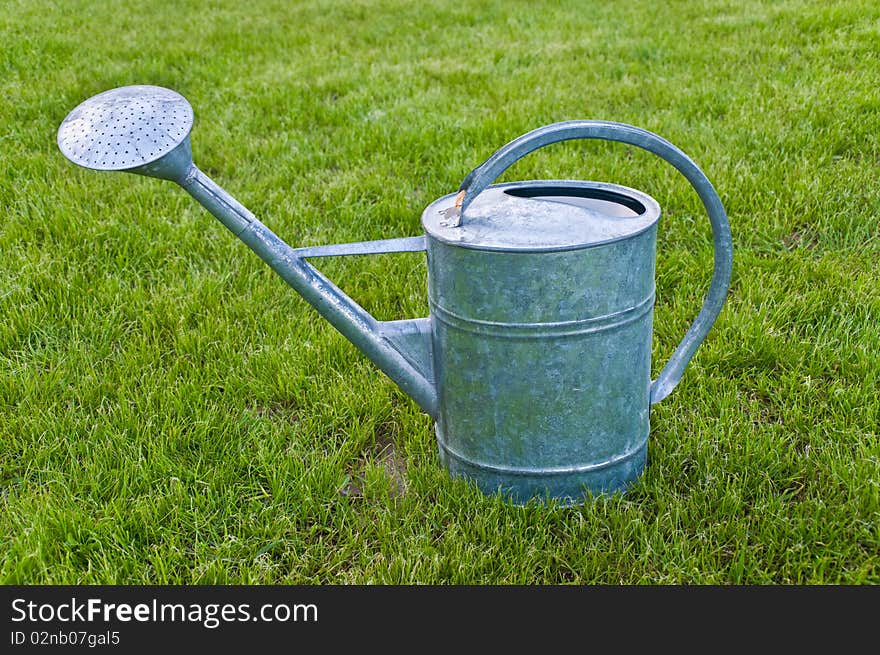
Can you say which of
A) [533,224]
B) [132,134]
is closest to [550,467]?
[533,224]

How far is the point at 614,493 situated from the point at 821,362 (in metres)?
0.78

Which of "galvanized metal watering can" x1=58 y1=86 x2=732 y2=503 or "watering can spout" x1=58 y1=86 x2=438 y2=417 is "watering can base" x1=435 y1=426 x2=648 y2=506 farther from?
"watering can spout" x1=58 y1=86 x2=438 y2=417

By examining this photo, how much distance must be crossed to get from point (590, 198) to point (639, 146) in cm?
36

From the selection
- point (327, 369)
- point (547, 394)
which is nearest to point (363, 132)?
point (327, 369)

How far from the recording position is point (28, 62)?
4957 millimetres

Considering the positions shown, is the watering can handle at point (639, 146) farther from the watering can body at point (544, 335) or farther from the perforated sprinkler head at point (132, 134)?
the perforated sprinkler head at point (132, 134)

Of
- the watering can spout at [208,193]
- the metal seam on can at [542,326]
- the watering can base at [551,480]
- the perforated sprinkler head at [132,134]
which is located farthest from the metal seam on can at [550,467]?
the perforated sprinkler head at [132,134]

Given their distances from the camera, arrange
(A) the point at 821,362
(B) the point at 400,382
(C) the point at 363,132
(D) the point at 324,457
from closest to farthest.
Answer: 1. (B) the point at 400,382
2. (D) the point at 324,457
3. (A) the point at 821,362
4. (C) the point at 363,132

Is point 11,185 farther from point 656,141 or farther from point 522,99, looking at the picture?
point 656,141

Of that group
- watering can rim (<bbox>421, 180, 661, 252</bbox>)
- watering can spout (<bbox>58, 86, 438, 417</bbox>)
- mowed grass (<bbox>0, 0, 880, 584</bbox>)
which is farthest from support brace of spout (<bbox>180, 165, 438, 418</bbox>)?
mowed grass (<bbox>0, 0, 880, 584</bbox>)

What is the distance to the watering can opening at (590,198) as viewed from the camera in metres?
1.91

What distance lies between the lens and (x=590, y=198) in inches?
79.4

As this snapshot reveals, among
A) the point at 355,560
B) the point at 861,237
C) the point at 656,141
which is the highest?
the point at 656,141

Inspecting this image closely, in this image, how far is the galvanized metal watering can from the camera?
1690 millimetres
